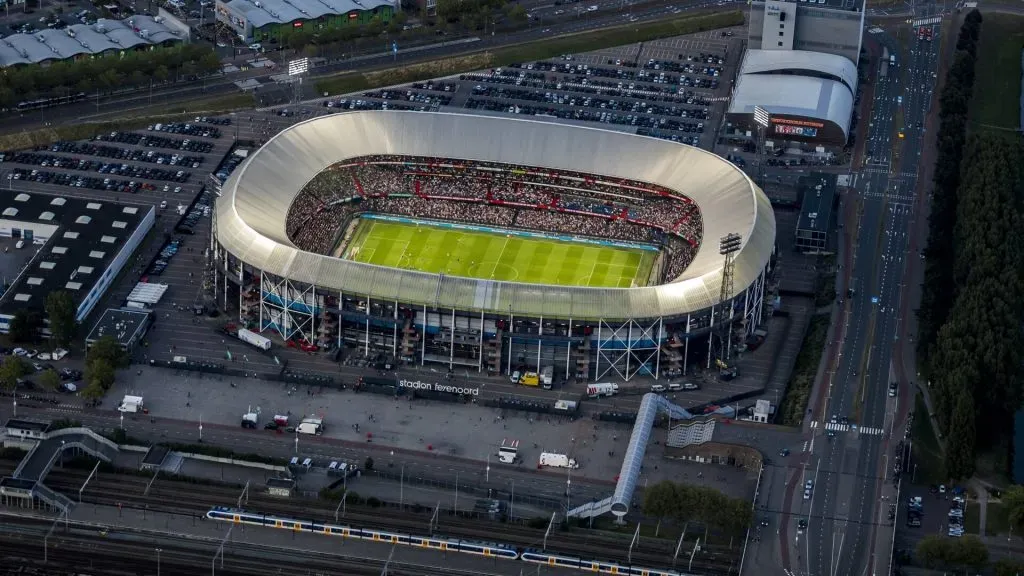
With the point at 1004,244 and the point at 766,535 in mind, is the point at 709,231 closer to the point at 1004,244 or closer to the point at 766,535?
the point at 1004,244

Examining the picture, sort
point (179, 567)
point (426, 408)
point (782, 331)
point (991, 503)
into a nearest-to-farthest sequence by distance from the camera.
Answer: point (179, 567) < point (991, 503) < point (426, 408) < point (782, 331)

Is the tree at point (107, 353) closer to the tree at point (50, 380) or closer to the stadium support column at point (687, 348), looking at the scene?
the tree at point (50, 380)

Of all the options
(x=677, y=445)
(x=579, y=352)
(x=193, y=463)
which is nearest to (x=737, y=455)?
(x=677, y=445)

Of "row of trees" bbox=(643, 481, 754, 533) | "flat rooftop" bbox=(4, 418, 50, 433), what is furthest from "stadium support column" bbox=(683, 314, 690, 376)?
"flat rooftop" bbox=(4, 418, 50, 433)

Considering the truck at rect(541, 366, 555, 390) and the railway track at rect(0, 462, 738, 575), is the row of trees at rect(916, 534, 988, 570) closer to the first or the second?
the railway track at rect(0, 462, 738, 575)

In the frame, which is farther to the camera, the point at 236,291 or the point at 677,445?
the point at 236,291

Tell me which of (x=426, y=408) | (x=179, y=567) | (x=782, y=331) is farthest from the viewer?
(x=782, y=331)

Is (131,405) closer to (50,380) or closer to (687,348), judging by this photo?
(50,380)

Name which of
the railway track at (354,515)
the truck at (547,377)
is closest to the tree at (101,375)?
the railway track at (354,515)
